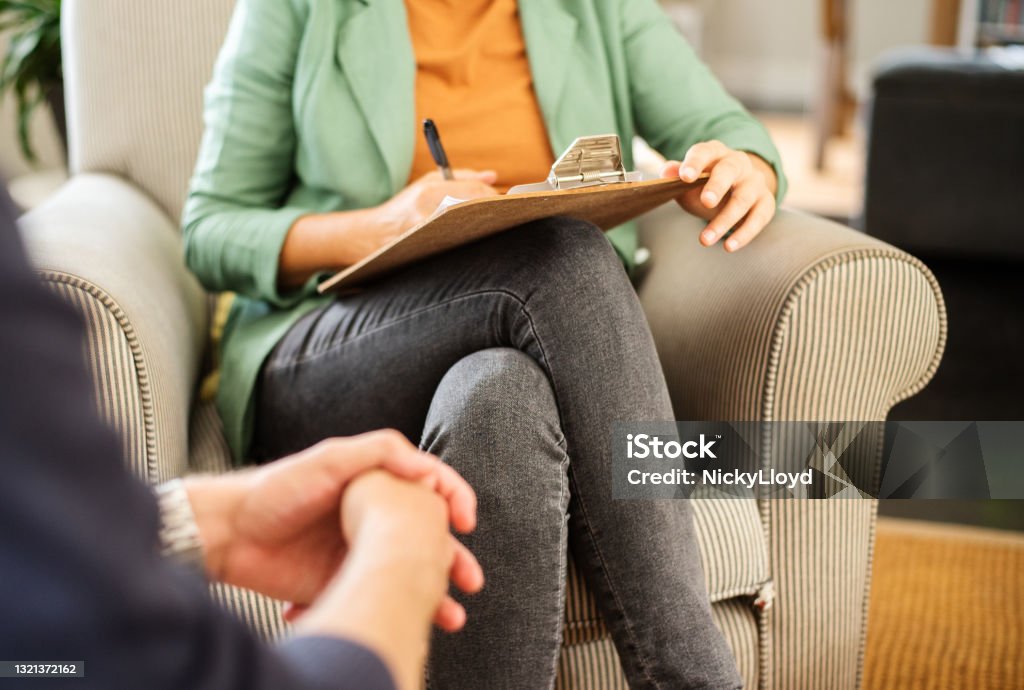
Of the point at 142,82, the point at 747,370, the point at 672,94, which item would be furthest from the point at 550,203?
the point at 142,82

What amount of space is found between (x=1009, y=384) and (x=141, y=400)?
146cm

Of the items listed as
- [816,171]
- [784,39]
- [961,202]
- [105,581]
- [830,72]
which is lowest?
[816,171]

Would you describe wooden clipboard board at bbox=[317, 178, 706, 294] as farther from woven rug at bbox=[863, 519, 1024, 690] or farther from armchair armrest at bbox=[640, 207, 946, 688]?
woven rug at bbox=[863, 519, 1024, 690]

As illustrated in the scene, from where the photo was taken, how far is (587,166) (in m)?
0.86

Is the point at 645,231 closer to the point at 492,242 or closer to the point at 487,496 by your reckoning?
the point at 492,242

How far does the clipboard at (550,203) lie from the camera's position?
0.78 metres

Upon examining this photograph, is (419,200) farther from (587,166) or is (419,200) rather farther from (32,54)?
(32,54)

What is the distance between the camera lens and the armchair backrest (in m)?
1.37

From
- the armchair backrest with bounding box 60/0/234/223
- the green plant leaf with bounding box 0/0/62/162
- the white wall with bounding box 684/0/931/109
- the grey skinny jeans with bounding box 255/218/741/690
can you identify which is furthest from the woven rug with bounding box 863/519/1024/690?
the white wall with bounding box 684/0/931/109

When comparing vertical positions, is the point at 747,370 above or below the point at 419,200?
below

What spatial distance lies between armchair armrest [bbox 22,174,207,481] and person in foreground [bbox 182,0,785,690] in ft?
0.21

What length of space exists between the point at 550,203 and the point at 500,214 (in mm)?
42

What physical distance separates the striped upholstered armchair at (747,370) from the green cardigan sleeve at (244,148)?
7 cm

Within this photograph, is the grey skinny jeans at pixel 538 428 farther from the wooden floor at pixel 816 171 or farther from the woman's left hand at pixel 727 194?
the wooden floor at pixel 816 171
